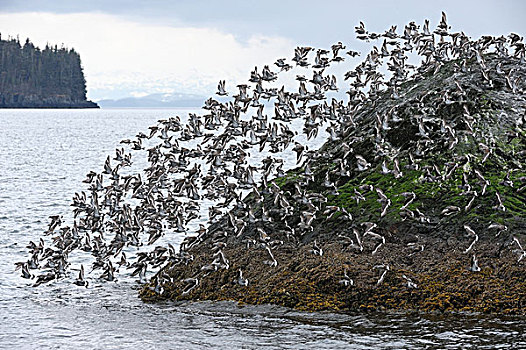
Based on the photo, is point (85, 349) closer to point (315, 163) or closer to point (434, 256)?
point (434, 256)

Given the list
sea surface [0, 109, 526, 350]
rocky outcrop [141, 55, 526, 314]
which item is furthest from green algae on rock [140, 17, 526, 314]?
sea surface [0, 109, 526, 350]

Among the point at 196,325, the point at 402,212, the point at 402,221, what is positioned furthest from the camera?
the point at 402,221

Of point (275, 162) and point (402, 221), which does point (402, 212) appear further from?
point (275, 162)

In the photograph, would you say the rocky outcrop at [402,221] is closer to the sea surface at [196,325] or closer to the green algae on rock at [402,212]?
the green algae on rock at [402,212]

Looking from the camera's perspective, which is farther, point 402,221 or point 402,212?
point 402,221

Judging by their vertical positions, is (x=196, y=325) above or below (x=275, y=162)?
below

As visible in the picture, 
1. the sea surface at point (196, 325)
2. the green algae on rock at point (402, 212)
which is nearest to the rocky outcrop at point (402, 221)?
the green algae on rock at point (402, 212)

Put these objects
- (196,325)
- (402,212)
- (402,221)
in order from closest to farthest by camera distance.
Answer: (196,325), (402,212), (402,221)

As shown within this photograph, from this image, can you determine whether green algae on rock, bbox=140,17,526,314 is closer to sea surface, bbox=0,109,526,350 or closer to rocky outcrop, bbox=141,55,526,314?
rocky outcrop, bbox=141,55,526,314

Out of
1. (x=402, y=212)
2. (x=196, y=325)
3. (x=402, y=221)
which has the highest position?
(x=402, y=212)

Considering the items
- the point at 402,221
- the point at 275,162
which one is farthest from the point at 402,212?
the point at 275,162

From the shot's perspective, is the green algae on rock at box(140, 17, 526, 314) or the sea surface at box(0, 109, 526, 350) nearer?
the sea surface at box(0, 109, 526, 350)

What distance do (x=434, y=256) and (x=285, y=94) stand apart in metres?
5.22

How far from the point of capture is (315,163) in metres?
18.4
